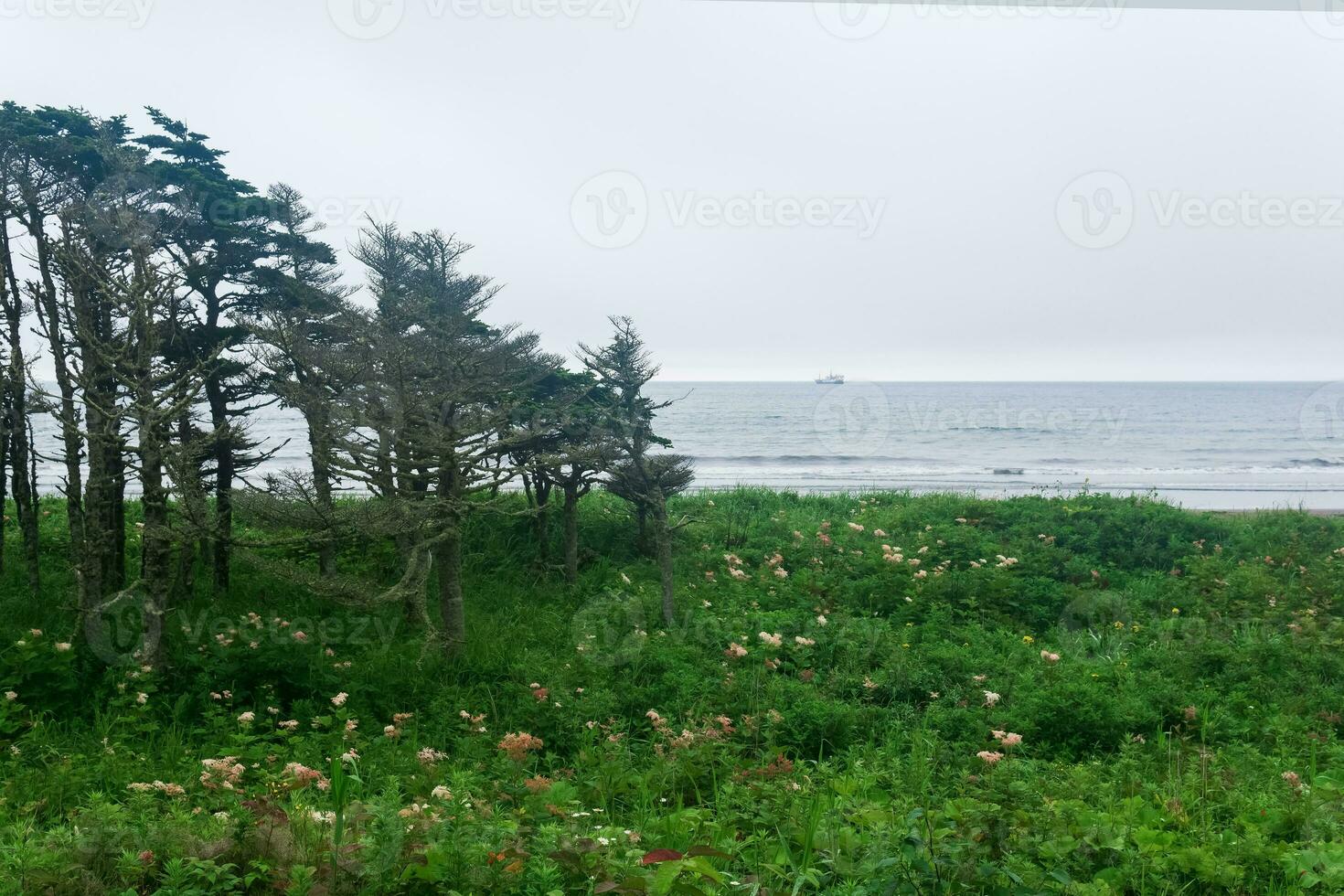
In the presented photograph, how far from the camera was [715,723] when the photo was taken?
6918mm

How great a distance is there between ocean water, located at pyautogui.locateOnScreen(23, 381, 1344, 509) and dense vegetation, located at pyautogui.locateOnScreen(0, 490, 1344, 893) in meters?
3.73

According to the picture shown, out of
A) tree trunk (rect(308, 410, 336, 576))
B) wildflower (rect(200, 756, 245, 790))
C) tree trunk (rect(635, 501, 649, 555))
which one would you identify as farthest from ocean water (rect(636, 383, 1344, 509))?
wildflower (rect(200, 756, 245, 790))

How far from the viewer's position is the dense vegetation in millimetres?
3402

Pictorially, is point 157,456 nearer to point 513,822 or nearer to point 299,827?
point 299,827

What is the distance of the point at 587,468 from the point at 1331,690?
8710 millimetres

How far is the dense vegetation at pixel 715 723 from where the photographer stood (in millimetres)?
3402

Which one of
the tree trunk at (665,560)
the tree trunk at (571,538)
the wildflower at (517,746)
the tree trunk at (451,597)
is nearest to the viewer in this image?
the wildflower at (517,746)

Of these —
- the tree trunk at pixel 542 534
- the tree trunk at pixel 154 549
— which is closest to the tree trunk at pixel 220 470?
the tree trunk at pixel 154 549

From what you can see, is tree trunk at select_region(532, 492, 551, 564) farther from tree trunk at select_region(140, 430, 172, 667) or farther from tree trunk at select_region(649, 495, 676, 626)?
tree trunk at select_region(140, 430, 172, 667)

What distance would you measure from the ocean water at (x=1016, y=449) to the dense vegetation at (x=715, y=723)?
3.73 m

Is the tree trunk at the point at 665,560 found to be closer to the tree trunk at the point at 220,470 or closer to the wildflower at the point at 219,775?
the tree trunk at the point at 220,470

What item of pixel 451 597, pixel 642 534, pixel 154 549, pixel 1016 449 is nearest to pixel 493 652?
pixel 451 597

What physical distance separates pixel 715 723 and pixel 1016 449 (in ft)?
151

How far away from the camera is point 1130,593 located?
1252 centimetres
